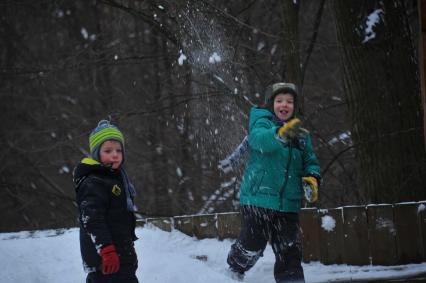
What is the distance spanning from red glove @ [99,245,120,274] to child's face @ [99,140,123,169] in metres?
0.62

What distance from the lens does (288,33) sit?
702 centimetres

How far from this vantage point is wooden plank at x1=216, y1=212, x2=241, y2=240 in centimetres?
661

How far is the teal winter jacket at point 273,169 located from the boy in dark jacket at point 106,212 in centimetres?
103

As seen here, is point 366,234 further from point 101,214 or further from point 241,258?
point 101,214

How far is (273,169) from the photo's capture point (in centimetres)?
474

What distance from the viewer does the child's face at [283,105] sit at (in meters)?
4.85

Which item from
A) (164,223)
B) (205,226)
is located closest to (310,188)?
(205,226)

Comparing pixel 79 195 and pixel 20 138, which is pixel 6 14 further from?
pixel 79 195

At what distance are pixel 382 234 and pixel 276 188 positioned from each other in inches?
62.9

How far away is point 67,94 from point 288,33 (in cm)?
1161

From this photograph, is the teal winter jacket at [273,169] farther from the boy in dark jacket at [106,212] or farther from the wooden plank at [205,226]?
the wooden plank at [205,226]

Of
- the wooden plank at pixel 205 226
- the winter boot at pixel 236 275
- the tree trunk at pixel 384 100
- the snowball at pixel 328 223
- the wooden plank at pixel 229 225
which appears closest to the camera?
the winter boot at pixel 236 275

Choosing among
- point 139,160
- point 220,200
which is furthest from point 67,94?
point 220,200

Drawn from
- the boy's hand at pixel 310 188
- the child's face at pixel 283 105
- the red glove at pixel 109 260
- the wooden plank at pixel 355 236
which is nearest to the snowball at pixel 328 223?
the wooden plank at pixel 355 236
